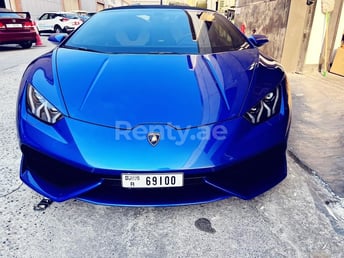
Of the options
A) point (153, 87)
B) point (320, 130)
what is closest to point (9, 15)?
point (153, 87)

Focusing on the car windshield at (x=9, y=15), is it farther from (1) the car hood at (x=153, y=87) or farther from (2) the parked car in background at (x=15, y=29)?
(1) the car hood at (x=153, y=87)

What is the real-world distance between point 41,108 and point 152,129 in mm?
618

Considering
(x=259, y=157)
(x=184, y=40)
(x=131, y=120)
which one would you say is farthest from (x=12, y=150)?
(x=259, y=157)

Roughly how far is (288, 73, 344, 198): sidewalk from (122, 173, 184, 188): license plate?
1243mm

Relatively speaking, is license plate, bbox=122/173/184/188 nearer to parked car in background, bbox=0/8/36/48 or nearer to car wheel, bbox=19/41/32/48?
parked car in background, bbox=0/8/36/48

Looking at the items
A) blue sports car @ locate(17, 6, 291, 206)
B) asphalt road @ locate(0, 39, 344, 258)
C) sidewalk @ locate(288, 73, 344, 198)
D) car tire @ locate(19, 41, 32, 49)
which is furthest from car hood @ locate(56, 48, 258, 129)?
car tire @ locate(19, 41, 32, 49)

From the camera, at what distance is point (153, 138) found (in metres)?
1.38

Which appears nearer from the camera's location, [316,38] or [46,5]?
[316,38]

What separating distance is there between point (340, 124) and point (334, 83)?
2241 millimetres

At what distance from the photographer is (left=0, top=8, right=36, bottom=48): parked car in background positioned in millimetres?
8227

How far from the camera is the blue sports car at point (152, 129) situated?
1.36m

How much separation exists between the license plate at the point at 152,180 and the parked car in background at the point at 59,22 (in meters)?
16.8

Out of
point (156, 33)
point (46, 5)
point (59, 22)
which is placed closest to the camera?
point (156, 33)

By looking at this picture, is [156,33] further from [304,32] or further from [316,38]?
[316,38]
